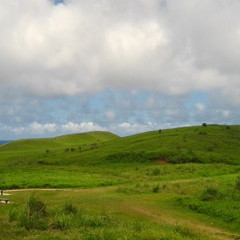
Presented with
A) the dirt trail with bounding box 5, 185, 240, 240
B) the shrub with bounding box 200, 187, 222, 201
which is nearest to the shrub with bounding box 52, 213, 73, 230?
the dirt trail with bounding box 5, 185, 240, 240

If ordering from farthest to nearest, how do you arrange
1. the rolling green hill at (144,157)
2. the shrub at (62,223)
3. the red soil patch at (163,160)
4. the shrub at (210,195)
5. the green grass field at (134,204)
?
1. the red soil patch at (163,160)
2. the rolling green hill at (144,157)
3. the shrub at (210,195)
4. the shrub at (62,223)
5. the green grass field at (134,204)

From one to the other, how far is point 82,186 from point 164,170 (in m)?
17.0

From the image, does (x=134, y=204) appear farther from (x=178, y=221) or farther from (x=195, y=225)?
(x=195, y=225)

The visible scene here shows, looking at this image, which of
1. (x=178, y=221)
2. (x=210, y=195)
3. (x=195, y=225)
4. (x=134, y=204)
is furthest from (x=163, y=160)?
(x=195, y=225)

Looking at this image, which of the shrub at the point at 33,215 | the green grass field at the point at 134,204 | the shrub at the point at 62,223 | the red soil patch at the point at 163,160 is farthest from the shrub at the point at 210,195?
the red soil patch at the point at 163,160

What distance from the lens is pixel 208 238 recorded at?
1727cm

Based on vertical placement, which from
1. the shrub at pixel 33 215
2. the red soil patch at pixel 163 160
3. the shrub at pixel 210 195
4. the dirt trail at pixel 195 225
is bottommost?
the dirt trail at pixel 195 225

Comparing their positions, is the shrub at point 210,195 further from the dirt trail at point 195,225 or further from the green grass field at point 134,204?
the dirt trail at point 195,225

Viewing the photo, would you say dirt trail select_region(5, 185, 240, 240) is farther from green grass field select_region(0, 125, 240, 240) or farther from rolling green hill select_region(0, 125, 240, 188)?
rolling green hill select_region(0, 125, 240, 188)

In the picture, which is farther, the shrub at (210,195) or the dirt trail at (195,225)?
the shrub at (210,195)

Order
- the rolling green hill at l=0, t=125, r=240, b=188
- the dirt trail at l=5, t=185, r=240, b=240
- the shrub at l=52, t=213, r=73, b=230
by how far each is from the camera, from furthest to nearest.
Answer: the rolling green hill at l=0, t=125, r=240, b=188 < the dirt trail at l=5, t=185, r=240, b=240 < the shrub at l=52, t=213, r=73, b=230

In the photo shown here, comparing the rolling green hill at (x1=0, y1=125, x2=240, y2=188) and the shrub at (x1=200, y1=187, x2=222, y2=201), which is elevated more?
the rolling green hill at (x1=0, y1=125, x2=240, y2=188)

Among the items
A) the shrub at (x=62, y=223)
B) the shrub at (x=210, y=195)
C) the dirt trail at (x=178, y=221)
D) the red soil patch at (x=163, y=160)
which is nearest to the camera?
the shrub at (x=62, y=223)

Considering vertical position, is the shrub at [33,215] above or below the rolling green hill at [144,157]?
below
